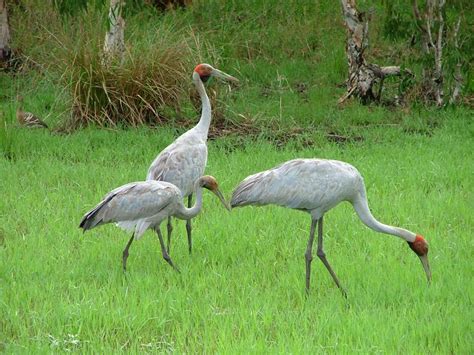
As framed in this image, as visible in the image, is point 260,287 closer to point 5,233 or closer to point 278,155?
point 5,233

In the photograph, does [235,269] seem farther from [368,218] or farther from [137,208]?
[368,218]

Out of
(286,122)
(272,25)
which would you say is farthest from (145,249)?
(272,25)

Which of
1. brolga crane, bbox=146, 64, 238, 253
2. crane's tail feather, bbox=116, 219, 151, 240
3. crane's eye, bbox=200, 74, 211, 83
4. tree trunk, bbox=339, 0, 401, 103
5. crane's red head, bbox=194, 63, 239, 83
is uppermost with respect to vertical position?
crane's red head, bbox=194, 63, 239, 83

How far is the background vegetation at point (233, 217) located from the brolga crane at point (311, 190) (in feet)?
1.25

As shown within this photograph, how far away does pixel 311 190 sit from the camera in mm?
6859

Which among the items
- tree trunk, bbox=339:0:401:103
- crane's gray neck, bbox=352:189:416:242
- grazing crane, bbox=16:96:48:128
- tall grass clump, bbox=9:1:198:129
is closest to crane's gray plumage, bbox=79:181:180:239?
crane's gray neck, bbox=352:189:416:242

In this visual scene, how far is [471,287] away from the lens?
6.49 metres

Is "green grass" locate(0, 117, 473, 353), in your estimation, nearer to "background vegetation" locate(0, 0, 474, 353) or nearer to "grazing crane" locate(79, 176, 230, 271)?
"background vegetation" locate(0, 0, 474, 353)

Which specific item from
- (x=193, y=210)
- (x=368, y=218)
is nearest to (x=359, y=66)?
(x=193, y=210)

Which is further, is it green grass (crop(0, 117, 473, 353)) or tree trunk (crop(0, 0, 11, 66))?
tree trunk (crop(0, 0, 11, 66))

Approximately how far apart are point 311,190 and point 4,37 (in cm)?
984

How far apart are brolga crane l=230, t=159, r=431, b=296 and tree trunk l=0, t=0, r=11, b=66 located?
9.36 m

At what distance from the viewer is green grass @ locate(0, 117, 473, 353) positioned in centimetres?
577

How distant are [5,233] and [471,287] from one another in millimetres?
3872
